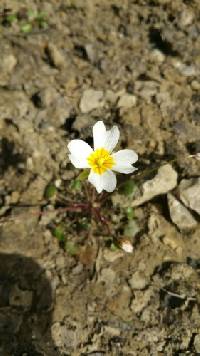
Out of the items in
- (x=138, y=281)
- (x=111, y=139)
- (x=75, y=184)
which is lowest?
(x=138, y=281)

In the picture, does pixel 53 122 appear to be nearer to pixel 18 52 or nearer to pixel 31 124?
pixel 31 124

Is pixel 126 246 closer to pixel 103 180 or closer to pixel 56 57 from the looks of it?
pixel 103 180

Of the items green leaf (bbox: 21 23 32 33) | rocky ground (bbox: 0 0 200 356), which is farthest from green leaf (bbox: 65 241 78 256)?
green leaf (bbox: 21 23 32 33)

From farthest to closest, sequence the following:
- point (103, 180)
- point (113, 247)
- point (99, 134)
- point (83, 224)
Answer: point (83, 224), point (113, 247), point (99, 134), point (103, 180)

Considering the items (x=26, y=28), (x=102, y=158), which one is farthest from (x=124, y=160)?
(x=26, y=28)

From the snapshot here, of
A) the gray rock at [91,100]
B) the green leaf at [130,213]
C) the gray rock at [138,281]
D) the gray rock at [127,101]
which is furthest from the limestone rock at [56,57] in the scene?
the gray rock at [138,281]

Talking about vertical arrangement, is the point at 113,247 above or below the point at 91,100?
below

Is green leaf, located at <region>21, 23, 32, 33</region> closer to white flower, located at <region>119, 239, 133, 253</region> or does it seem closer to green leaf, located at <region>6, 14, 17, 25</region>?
green leaf, located at <region>6, 14, 17, 25</region>

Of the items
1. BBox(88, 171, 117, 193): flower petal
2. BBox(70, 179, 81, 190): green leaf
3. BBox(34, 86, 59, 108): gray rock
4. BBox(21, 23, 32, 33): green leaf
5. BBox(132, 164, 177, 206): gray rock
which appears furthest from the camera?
BBox(21, 23, 32, 33): green leaf
